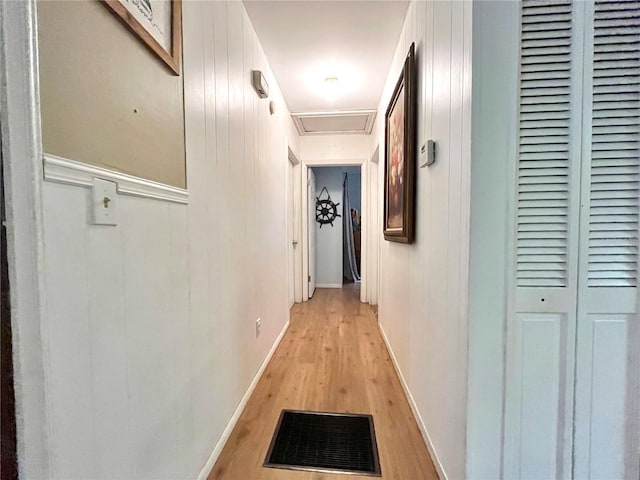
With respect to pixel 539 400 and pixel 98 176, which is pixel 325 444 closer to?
pixel 539 400

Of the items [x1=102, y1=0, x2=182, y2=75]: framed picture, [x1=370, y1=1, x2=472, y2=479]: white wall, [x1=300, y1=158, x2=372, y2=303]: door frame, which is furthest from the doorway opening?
[x1=102, y1=0, x2=182, y2=75]: framed picture

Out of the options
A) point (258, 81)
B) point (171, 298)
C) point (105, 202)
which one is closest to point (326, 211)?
point (258, 81)

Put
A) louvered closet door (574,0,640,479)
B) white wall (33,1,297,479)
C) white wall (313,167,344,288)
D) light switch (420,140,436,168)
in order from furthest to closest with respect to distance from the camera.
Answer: white wall (313,167,344,288) → light switch (420,140,436,168) → louvered closet door (574,0,640,479) → white wall (33,1,297,479)

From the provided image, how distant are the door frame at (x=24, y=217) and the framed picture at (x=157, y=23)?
276 mm

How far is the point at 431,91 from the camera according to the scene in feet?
4.55

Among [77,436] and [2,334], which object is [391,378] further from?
[2,334]

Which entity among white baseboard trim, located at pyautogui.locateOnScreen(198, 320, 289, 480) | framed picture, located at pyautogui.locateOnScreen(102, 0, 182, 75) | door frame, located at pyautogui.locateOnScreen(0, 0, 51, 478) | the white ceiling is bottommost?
white baseboard trim, located at pyautogui.locateOnScreen(198, 320, 289, 480)

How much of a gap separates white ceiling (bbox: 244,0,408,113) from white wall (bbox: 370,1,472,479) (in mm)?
250

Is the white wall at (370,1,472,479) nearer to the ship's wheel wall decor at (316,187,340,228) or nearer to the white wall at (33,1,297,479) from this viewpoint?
the white wall at (33,1,297,479)

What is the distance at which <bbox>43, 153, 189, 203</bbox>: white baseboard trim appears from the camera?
2.01 ft

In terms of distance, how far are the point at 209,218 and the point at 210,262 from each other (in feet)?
0.67

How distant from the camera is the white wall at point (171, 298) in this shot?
0.65m

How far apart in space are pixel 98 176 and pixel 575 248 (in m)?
1.44

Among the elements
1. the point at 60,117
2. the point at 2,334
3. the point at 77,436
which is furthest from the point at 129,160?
the point at 77,436
